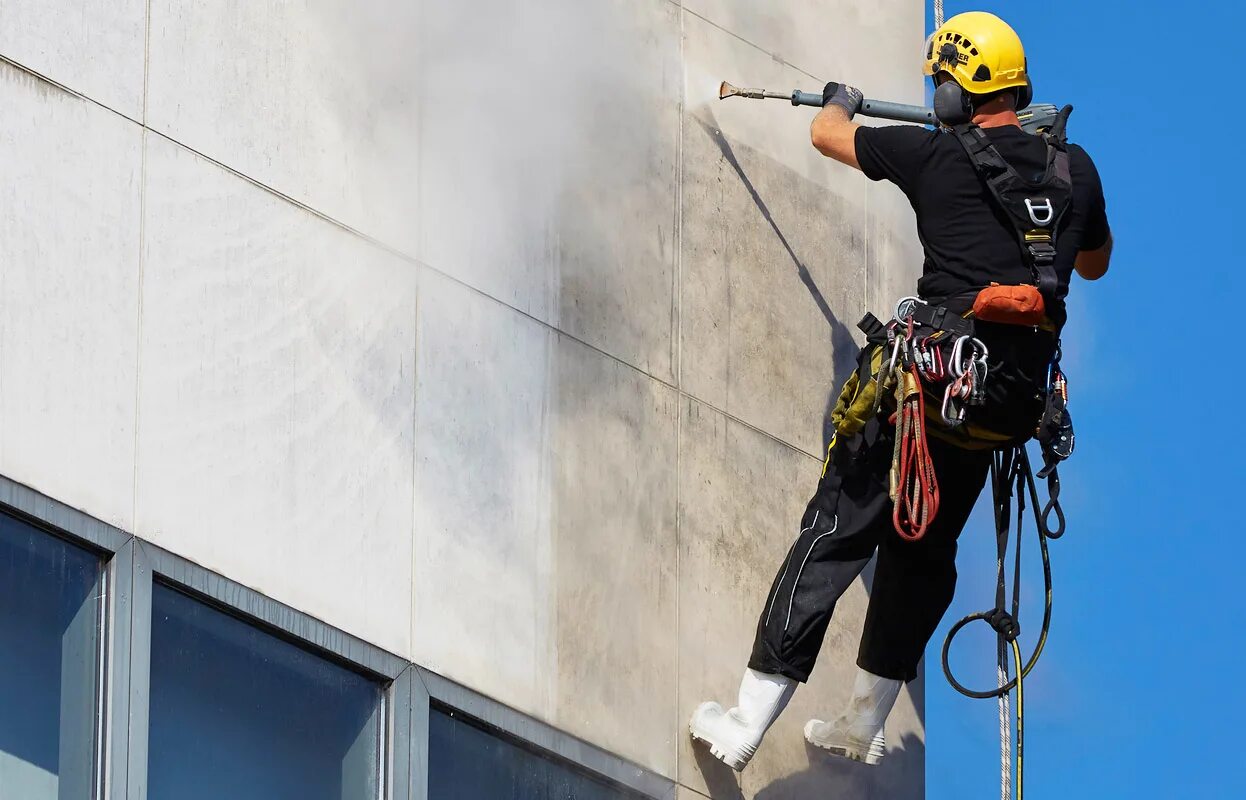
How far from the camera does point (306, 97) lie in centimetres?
621

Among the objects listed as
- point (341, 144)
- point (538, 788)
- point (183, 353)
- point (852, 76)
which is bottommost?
point (538, 788)

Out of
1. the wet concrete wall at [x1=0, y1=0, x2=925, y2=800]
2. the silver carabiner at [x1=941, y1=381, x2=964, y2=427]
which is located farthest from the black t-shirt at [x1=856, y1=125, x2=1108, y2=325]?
the wet concrete wall at [x1=0, y1=0, x2=925, y2=800]

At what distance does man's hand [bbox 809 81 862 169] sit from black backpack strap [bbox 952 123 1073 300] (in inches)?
15.3

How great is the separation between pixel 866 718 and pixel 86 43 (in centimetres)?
340

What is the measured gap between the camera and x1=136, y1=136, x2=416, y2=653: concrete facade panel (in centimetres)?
563

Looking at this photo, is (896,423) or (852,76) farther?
(852,76)

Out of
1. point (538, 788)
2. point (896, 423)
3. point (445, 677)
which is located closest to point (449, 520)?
point (445, 677)

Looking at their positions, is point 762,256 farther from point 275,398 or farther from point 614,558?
point 275,398

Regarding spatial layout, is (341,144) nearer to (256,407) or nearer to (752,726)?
(256,407)

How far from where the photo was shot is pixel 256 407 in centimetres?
587

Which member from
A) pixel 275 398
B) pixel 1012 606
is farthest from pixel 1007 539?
pixel 275 398

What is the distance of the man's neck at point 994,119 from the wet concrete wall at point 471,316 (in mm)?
1109

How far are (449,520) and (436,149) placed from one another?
3.57ft

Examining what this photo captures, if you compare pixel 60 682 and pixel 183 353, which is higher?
pixel 183 353
